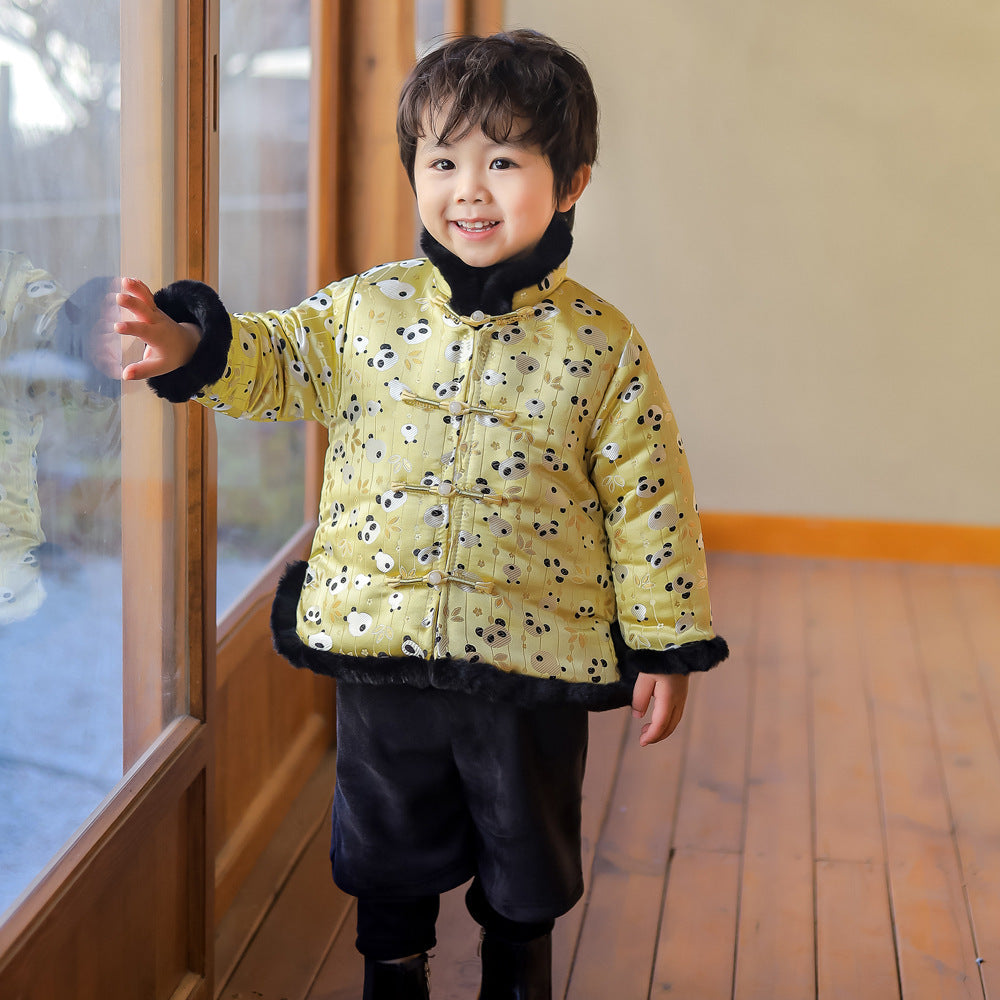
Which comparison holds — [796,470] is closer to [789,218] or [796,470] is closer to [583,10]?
[789,218]

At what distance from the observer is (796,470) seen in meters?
3.54

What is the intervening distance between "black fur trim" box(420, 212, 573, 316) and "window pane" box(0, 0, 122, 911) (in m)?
0.31

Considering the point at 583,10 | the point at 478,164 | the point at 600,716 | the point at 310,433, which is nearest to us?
the point at 478,164

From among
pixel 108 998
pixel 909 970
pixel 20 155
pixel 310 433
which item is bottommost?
pixel 909 970

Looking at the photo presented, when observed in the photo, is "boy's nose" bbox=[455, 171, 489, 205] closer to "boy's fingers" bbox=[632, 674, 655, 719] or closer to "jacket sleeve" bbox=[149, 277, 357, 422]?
"jacket sleeve" bbox=[149, 277, 357, 422]

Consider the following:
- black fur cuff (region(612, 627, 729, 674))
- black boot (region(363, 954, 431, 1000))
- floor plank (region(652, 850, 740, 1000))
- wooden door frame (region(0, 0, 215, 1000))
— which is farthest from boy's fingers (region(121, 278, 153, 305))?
floor plank (region(652, 850, 740, 1000))

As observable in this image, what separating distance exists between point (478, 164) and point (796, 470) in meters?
2.66

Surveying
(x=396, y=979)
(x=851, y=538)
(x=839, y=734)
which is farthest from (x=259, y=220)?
(x=851, y=538)

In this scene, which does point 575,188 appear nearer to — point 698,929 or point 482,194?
point 482,194

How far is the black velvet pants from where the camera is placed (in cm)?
115

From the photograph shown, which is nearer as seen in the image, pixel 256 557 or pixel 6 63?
pixel 6 63

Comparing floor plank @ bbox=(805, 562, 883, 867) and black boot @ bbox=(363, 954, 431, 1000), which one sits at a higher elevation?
black boot @ bbox=(363, 954, 431, 1000)

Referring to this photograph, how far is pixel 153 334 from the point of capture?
1.00 m

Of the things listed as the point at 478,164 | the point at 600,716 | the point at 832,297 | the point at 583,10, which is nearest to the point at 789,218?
the point at 832,297
